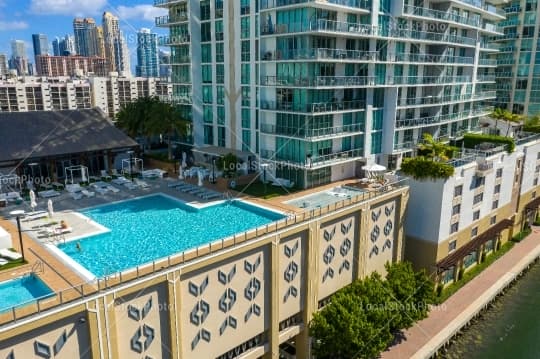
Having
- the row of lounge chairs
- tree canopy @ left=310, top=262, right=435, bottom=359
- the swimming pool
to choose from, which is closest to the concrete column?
tree canopy @ left=310, top=262, right=435, bottom=359

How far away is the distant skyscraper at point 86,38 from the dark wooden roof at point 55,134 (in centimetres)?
9123

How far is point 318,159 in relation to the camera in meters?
37.1

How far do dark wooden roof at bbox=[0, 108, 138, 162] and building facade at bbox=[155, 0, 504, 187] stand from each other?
10.0 metres

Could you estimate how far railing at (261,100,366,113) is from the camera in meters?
35.7

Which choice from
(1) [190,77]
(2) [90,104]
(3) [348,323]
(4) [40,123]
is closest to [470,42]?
(1) [190,77]

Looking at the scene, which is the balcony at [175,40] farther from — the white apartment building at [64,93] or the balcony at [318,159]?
the white apartment building at [64,93]

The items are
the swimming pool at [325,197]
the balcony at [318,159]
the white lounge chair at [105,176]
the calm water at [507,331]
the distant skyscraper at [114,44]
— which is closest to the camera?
the calm water at [507,331]

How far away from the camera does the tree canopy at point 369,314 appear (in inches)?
995

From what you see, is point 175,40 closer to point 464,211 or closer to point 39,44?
point 464,211

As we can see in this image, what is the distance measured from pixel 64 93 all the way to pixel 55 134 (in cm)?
6431

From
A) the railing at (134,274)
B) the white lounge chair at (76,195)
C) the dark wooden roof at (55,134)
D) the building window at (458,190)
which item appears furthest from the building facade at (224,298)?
the dark wooden roof at (55,134)

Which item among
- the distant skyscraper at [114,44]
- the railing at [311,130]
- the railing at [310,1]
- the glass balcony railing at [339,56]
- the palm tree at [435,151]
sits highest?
the distant skyscraper at [114,44]

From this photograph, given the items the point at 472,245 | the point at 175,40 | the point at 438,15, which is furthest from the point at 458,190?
the point at 175,40

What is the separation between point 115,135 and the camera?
42.9 m
